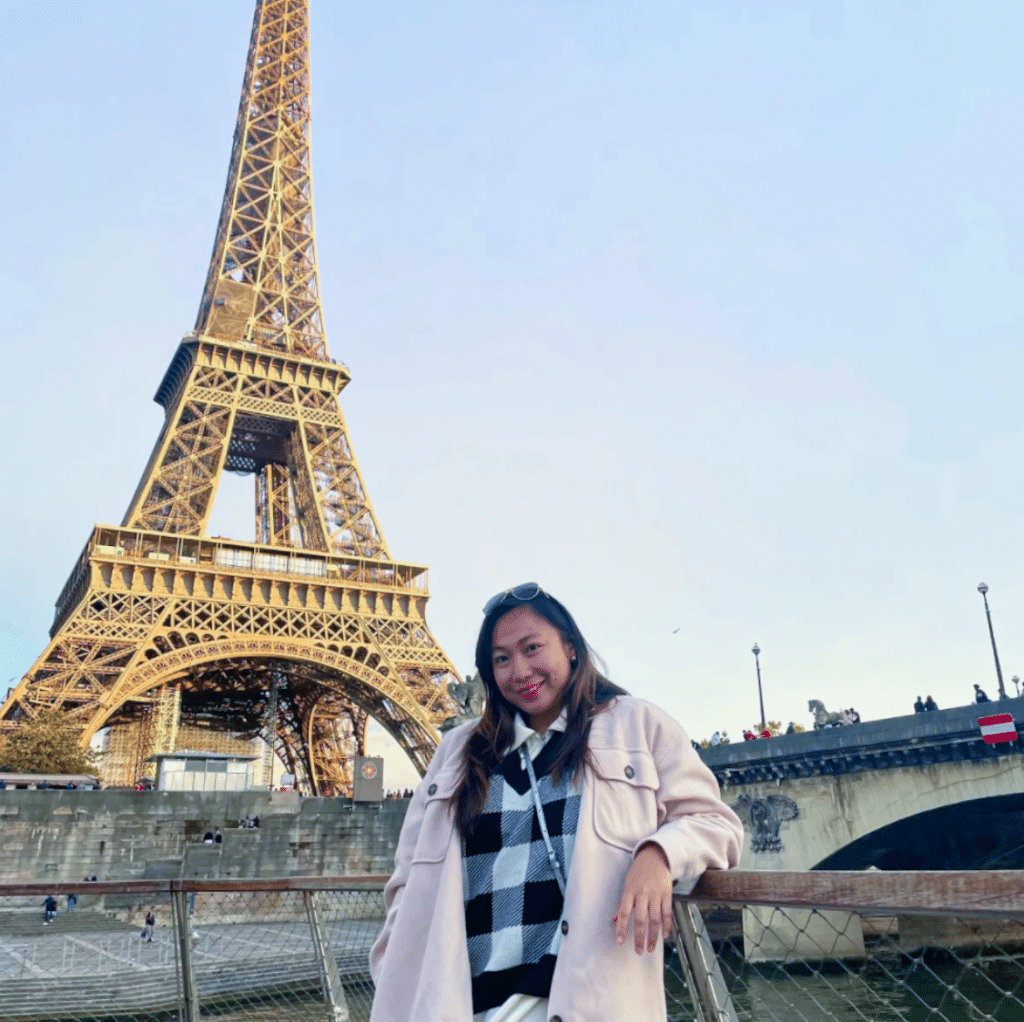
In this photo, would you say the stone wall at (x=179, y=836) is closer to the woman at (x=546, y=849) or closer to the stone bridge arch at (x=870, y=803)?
the stone bridge arch at (x=870, y=803)

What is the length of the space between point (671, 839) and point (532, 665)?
0.70 metres

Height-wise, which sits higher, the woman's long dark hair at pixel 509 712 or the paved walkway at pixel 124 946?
the woman's long dark hair at pixel 509 712

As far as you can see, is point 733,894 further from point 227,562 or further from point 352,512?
point 352,512

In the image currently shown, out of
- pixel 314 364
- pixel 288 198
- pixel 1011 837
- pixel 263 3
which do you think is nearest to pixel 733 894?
pixel 1011 837

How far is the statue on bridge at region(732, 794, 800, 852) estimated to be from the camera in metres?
23.5

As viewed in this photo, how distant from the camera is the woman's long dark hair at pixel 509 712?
273 cm

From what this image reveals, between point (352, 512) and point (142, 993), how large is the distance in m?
26.7

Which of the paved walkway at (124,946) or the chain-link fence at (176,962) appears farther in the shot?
the paved walkway at (124,946)

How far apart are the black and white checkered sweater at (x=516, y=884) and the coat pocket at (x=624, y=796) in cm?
9

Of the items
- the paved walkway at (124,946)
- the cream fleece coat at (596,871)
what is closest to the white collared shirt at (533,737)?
the cream fleece coat at (596,871)

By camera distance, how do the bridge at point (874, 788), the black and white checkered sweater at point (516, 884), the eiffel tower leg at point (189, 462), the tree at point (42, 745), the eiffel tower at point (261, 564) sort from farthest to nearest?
the eiffel tower leg at point (189, 462) < the eiffel tower at point (261, 564) < the tree at point (42, 745) < the bridge at point (874, 788) < the black and white checkered sweater at point (516, 884)

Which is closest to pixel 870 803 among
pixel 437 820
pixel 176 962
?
pixel 176 962

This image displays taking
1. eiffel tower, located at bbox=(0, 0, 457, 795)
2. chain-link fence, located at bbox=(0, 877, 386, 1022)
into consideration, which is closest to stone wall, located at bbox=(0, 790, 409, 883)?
chain-link fence, located at bbox=(0, 877, 386, 1022)

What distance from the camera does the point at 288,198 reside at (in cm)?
4831
